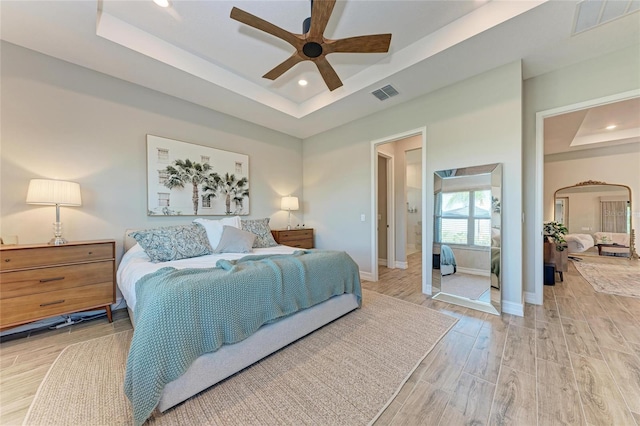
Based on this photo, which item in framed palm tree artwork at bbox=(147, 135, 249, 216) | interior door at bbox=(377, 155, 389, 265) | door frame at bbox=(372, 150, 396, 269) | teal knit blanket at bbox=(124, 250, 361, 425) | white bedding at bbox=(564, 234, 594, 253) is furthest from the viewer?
white bedding at bbox=(564, 234, 594, 253)

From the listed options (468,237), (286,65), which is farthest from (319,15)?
(468,237)

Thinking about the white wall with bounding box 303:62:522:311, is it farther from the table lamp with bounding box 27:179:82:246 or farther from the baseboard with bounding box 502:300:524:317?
the table lamp with bounding box 27:179:82:246

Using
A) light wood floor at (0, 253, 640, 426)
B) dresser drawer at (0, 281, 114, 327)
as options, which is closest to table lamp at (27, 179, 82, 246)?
dresser drawer at (0, 281, 114, 327)

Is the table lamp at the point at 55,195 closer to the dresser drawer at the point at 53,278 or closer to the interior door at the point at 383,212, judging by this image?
the dresser drawer at the point at 53,278

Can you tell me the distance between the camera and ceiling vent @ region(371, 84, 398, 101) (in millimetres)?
3146

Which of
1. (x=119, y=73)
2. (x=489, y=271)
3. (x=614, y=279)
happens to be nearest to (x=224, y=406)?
(x=489, y=271)

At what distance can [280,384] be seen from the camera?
5.11 feet

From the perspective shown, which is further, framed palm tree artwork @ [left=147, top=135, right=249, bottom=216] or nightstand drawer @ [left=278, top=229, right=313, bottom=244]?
nightstand drawer @ [left=278, top=229, right=313, bottom=244]

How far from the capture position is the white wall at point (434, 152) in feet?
8.71

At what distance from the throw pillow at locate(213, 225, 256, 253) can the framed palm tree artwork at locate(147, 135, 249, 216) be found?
0.83m

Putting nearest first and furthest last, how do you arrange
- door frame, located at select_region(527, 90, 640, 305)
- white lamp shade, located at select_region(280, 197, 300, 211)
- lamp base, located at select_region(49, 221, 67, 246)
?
lamp base, located at select_region(49, 221, 67, 246), door frame, located at select_region(527, 90, 640, 305), white lamp shade, located at select_region(280, 197, 300, 211)

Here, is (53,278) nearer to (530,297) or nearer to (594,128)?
(530,297)

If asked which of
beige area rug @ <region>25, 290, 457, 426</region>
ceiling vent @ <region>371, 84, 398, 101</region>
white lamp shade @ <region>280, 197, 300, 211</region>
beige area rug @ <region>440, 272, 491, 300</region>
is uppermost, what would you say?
ceiling vent @ <region>371, 84, 398, 101</region>

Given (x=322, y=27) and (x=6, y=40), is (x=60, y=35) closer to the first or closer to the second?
(x=6, y=40)
